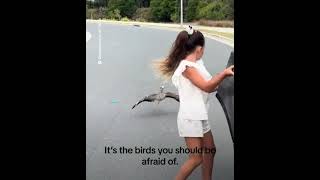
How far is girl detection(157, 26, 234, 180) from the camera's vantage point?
3625 millimetres

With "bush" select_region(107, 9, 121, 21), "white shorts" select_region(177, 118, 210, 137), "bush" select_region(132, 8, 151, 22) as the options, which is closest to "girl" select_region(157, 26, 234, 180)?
"white shorts" select_region(177, 118, 210, 137)

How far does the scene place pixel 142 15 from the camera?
12.4ft

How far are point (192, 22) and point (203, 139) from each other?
65cm

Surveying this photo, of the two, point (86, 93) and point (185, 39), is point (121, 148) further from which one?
point (185, 39)

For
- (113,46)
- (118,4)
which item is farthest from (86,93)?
(118,4)

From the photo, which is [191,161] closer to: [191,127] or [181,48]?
[191,127]

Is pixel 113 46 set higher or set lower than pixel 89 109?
higher

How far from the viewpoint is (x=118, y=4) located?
377 centimetres

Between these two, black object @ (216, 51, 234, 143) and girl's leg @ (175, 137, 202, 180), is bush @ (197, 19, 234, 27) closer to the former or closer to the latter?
black object @ (216, 51, 234, 143)

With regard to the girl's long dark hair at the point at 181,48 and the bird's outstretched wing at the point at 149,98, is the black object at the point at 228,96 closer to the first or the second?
the girl's long dark hair at the point at 181,48

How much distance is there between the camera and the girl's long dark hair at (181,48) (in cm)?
365

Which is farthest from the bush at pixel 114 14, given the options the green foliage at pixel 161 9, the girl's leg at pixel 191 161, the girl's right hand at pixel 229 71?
the girl's leg at pixel 191 161

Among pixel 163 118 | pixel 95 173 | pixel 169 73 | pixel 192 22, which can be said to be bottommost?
pixel 95 173

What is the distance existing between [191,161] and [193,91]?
382mm
